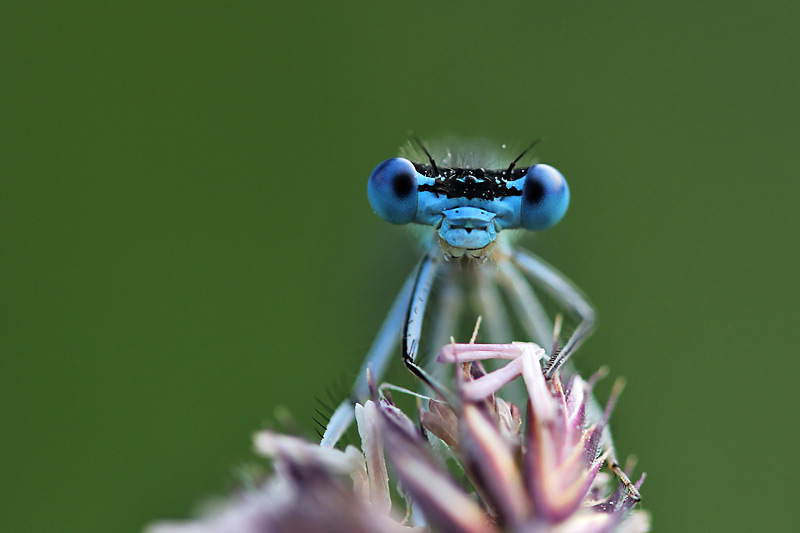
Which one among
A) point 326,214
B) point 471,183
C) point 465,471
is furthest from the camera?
point 326,214

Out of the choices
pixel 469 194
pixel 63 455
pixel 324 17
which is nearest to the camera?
pixel 469 194

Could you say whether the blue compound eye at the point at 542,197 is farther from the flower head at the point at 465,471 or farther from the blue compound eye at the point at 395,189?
the flower head at the point at 465,471

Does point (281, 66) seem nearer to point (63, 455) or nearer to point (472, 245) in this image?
point (63, 455)

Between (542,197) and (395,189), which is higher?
(395,189)

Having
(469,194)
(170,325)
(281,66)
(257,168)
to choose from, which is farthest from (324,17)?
(469,194)

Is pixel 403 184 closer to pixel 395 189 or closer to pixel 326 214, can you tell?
pixel 395 189

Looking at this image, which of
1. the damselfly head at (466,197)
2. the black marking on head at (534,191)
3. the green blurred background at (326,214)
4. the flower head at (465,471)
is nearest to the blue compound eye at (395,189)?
the damselfly head at (466,197)

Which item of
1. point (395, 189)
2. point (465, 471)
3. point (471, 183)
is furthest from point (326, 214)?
point (465, 471)
